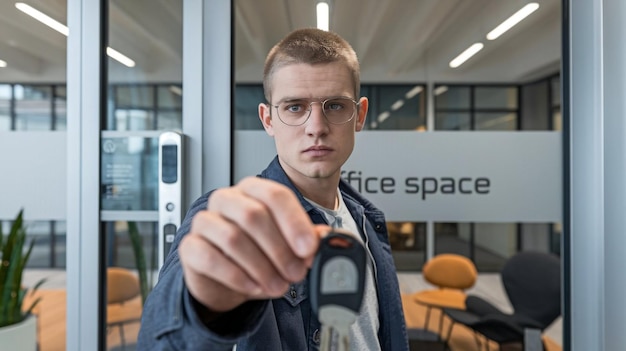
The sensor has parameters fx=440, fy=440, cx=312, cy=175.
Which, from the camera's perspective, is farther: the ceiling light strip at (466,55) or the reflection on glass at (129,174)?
the ceiling light strip at (466,55)

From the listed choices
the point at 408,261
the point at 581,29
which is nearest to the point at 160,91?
the point at 581,29

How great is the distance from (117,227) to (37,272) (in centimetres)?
41

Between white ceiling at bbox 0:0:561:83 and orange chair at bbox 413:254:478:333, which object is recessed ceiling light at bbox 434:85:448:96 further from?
orange chair at bbox 413:254:478:333

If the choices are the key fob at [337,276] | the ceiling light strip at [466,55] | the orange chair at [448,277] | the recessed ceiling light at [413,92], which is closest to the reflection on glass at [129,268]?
the key fob at [337,276]

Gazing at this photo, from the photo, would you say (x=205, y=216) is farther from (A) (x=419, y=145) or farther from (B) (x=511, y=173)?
(B) (x=511, y=173)

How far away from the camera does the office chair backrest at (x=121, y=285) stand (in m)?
1.76

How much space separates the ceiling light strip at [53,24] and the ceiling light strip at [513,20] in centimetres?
159

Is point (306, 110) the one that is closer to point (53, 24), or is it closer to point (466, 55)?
point (53, 24)

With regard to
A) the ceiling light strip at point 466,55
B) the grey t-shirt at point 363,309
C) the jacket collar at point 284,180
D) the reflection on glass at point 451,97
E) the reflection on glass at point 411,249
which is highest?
the ceiling light strip at point 466,55

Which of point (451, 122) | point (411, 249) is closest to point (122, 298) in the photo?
point (451, 122)

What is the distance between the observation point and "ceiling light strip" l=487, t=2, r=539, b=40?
189 cm

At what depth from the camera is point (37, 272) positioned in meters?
1.81

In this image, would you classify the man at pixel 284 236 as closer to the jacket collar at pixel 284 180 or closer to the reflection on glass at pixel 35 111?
the jacket collar at pixel 284 180

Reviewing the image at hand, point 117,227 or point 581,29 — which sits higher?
point 581,29
